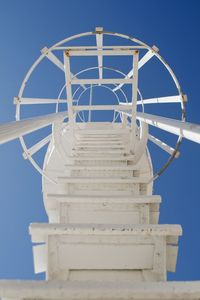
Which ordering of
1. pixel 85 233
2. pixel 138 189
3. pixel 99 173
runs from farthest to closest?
pixel 99 173, pixel 138 189, pixel 85 233

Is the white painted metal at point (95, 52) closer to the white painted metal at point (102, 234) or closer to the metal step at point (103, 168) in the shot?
the white painted metal at point (102, 234)

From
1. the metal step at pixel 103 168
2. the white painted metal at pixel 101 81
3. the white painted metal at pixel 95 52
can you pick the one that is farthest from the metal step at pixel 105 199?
the white painted metal at pixel 95 52

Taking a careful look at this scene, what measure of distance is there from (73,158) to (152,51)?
5.03 feet

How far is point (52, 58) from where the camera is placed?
128 inches

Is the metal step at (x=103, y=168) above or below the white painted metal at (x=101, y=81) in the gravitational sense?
below

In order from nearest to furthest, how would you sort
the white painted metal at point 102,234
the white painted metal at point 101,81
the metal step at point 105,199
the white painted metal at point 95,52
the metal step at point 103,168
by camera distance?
1. the white painted metal at point 102,234
2. the metal step at point 105,199
3. the white painted metal at point 95,52
4. the white painted metal at point 101,81
5. the metal step at point 103,168

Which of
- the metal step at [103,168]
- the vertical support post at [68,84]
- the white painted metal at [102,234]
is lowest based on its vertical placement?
the white painted metal at [102,234]

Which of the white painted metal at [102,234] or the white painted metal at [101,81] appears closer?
the white painted metal at [102,234]

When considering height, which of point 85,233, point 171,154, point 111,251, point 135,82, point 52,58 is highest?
point 52,58

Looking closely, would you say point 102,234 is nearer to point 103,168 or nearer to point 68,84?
point 103,168

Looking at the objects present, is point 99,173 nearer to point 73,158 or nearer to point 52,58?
point 73,158

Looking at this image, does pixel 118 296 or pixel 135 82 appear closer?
pixel 118 296

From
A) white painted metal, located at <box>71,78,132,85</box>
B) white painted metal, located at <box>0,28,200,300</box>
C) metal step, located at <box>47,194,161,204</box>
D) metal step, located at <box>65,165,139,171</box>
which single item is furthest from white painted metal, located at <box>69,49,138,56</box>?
metal step, located at <box>47,194,161,204</box>

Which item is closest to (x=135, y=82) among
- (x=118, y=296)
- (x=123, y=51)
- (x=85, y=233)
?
(x=123, y=51)
